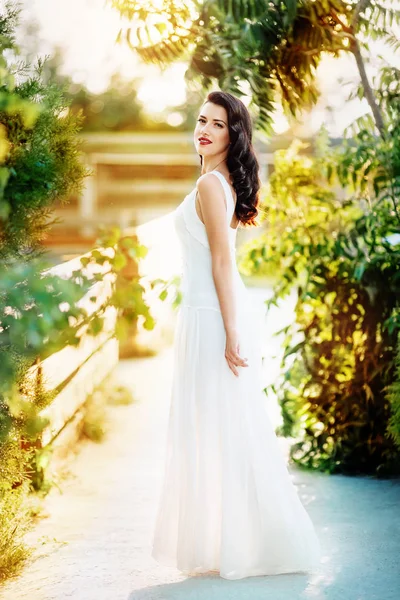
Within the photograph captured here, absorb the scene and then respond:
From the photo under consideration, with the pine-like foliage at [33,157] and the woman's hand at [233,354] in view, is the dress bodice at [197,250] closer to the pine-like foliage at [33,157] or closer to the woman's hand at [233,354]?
Result: the woman's hand at [233,354]

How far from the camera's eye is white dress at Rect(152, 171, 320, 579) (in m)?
3.37

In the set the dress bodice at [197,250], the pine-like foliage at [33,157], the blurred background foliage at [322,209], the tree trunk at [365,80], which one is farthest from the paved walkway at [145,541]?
the tree trunk at [365,80]

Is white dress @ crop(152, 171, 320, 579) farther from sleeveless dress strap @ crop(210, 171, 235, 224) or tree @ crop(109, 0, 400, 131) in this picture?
tree @ crop(109, 0, 400, 131)

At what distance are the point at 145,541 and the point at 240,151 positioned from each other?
1.85 meters

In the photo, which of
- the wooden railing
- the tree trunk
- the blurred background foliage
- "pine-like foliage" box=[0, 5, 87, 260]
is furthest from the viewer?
the tree trunk

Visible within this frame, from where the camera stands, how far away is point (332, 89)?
198 inches

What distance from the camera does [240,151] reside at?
135 inches

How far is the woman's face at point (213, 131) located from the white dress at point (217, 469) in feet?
0.47

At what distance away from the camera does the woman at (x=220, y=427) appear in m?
3.35

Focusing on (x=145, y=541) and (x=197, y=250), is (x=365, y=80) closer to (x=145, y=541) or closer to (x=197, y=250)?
(x=197, y=250)

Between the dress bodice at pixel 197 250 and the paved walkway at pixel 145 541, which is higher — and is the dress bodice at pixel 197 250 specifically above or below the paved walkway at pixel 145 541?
above

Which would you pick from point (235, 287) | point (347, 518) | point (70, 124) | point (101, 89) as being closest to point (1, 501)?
point (235, 287)

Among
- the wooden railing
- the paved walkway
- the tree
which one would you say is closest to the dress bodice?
the wooden railing

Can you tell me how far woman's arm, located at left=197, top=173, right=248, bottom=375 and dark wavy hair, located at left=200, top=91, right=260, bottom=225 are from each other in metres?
0.16
